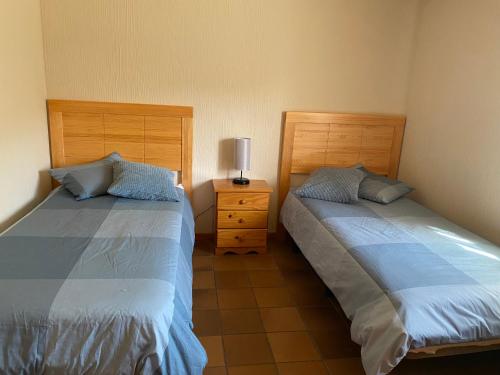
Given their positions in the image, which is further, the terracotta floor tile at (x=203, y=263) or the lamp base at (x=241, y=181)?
the lamp base at (x=241, y=181)

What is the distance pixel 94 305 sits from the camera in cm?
140

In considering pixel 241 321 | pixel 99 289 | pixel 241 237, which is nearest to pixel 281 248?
pixel 241 237

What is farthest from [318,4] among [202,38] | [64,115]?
[64,115]

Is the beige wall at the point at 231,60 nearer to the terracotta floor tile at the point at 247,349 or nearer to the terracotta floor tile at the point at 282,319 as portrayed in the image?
the terracotta floor tile at the point at 282,319

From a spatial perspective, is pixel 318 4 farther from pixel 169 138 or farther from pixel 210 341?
pixel 210 341

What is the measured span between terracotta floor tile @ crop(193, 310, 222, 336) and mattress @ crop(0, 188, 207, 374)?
1.40 feet

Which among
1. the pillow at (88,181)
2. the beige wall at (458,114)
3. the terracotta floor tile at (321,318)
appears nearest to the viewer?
the terracotta floor tile at (321,318)

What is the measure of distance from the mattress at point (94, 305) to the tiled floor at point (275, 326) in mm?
477

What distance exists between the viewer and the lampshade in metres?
3.07

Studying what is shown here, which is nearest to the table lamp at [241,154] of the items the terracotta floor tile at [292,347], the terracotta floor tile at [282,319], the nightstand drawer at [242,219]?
the nightstand drawer at [242,219]

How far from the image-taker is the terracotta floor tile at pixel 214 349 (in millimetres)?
1920

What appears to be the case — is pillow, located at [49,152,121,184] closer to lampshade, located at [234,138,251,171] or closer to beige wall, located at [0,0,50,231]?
beige wall, located at [0,0,50,231]

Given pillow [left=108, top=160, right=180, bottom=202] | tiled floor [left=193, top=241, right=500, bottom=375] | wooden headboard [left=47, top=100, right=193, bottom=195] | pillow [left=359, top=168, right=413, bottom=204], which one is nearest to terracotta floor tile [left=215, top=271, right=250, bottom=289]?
tiled floor [left=193, top=241, right=500, bottom=375]

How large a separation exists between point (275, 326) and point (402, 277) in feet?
2.77
